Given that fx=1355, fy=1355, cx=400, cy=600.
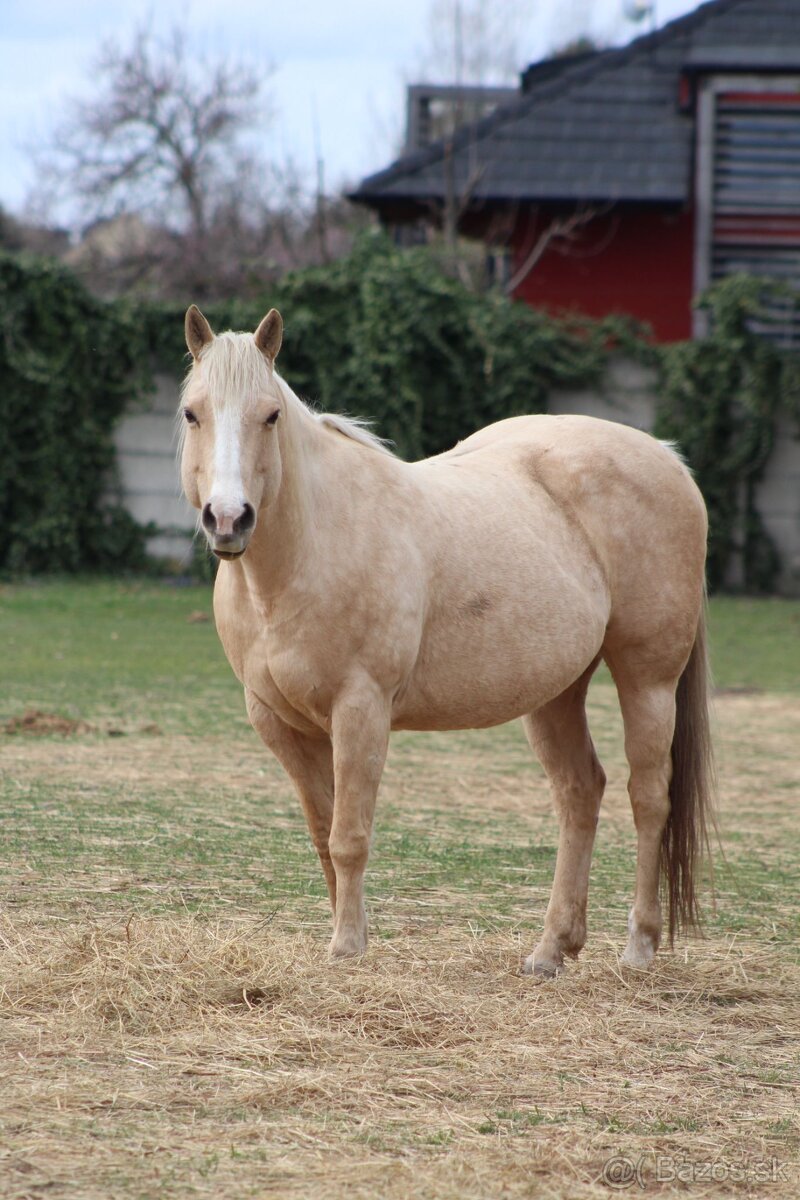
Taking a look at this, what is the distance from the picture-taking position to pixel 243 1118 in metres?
2.75

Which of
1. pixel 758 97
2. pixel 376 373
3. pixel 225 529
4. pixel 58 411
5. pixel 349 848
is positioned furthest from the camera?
pixel 758 97

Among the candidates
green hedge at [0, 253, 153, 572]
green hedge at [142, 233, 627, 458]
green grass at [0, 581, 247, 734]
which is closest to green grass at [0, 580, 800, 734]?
green grass at [0, 581, 247, 734]

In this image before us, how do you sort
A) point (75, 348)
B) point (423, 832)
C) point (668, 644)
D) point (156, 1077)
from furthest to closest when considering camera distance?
point (75, 348), point (423, 832), point (668, 644), point (156, 1077)

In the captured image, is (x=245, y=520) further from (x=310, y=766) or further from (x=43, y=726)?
(x=43, y=726)

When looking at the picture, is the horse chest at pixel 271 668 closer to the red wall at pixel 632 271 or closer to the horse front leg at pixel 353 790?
the horse front leg at pixel 353 790

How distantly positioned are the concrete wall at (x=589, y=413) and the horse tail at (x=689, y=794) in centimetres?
1007

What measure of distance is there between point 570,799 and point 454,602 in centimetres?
88

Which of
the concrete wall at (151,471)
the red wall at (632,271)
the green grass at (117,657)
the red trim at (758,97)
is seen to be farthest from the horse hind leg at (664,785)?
the red trim at (758,97)

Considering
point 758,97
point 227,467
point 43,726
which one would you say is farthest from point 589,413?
point 227,467

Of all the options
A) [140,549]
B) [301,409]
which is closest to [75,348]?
[140,549]

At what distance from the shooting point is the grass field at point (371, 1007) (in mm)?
2570

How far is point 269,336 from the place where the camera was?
11.8 ft

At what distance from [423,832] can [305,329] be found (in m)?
9.45

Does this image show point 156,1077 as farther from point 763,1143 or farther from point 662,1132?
Result: point 763,1143
